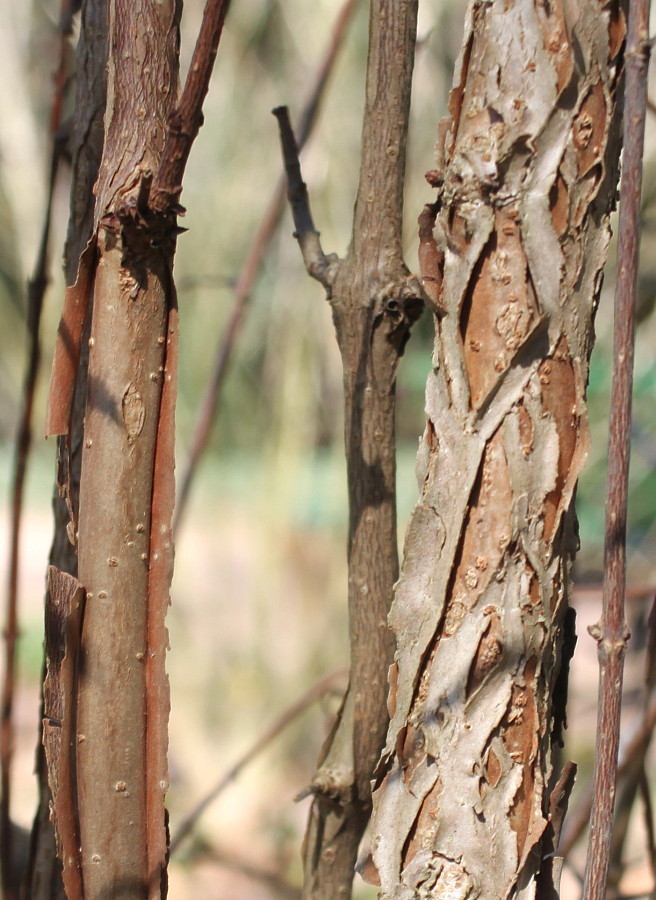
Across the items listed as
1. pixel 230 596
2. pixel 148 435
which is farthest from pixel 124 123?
pixel 230 596

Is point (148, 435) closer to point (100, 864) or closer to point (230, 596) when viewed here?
point (100, 864)

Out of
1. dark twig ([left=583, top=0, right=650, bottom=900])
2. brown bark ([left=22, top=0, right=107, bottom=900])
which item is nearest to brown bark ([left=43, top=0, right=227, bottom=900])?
brown bark ([left=22, top=0, right=107, bottom=900])

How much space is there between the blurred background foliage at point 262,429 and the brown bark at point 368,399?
0.94 metres

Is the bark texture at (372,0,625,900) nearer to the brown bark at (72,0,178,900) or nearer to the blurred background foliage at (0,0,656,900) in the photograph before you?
the brown bark at (72,0,178,900)

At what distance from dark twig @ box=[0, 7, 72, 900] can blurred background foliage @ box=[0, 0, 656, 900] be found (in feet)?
2.89

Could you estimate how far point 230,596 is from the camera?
2.65 m

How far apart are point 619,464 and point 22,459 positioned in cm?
59

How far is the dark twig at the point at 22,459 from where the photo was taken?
779 millimetres

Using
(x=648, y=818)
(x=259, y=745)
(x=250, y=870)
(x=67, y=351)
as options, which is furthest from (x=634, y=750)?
(x=250, y=870)

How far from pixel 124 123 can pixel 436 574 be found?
29cm

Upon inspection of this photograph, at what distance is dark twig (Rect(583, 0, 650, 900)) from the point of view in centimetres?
38

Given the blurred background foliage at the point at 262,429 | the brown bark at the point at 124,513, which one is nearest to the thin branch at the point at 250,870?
the blurred background foliage at the point at 262,429

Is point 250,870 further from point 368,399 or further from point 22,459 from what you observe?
point 368,399

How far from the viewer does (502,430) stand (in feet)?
1.59
